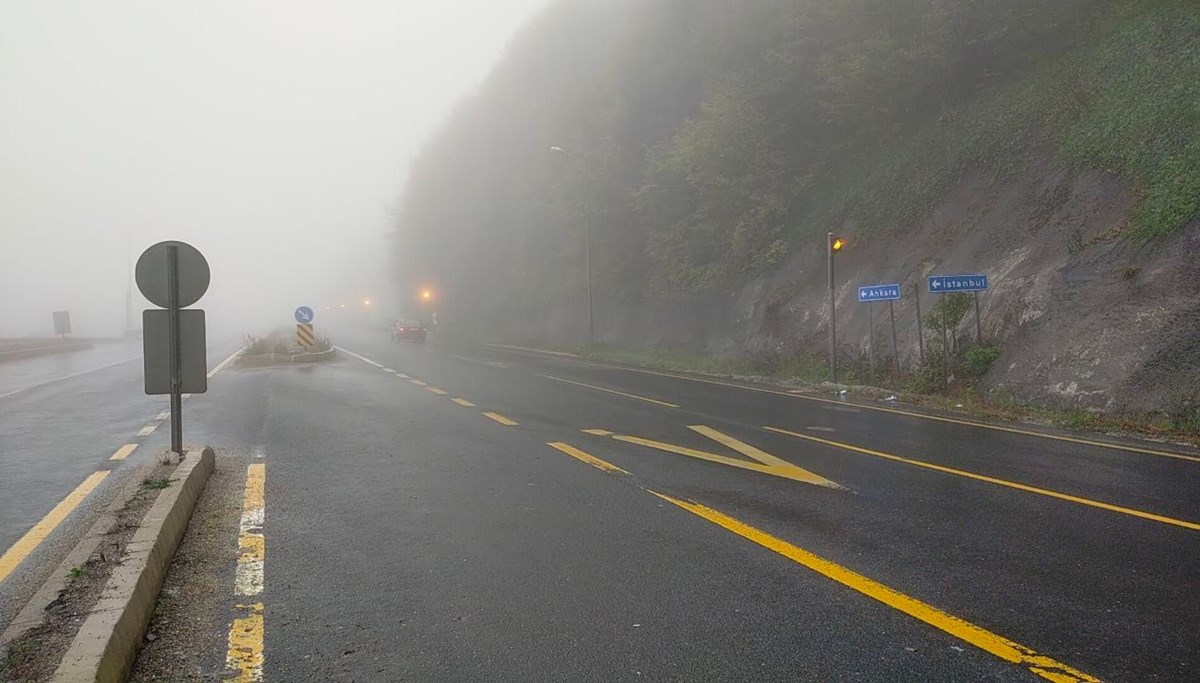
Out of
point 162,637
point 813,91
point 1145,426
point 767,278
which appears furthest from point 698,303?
point 162,637

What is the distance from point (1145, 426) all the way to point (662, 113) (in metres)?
28.1

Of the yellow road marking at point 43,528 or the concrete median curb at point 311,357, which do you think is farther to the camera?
the concrete median curb at point 311,357

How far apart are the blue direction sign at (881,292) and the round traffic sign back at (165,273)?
13.2 m

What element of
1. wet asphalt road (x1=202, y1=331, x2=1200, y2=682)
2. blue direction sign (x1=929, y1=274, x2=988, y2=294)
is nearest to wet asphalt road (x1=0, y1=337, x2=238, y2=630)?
wet asphalt road (x1=202, y1=331, x2=1200, y2=682)

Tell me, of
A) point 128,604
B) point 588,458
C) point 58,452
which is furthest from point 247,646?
point 58,452

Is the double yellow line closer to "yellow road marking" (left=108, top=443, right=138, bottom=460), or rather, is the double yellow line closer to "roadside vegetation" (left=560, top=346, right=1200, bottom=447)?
"yellow road marking" (left=108, top=443, right=138, bottom=460)

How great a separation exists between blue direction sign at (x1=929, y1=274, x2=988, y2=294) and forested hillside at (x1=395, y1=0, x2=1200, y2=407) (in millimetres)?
1260

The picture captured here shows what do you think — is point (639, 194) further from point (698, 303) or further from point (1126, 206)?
point (1126, 206)

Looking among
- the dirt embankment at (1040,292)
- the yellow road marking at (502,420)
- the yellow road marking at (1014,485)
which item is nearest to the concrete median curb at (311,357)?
the dirt embankment at (1040,292)

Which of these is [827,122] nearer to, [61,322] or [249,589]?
[249,589]

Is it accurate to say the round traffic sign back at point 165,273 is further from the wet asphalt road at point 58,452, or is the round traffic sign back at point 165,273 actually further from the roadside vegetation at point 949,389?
the roadside vegetation at point 949,389

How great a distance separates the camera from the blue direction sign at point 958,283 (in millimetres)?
14484

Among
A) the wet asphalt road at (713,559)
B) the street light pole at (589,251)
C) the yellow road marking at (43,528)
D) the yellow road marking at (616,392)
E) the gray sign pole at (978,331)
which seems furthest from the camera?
the street light pole at (589,251)

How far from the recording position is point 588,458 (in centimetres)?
816
